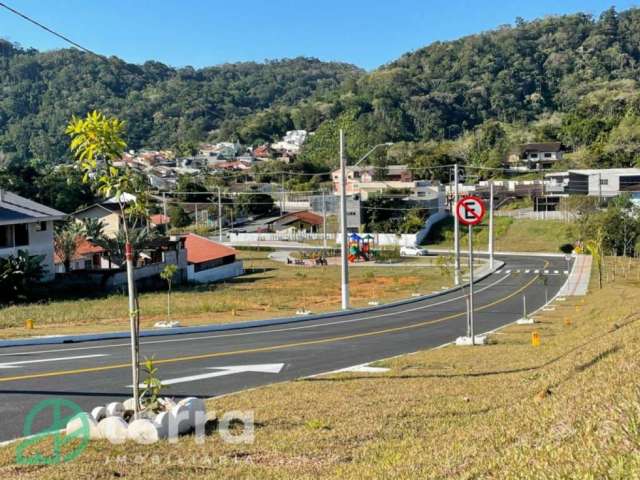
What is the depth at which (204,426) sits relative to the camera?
933 cm

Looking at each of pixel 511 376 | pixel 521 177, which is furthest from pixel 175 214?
pixel 511 376

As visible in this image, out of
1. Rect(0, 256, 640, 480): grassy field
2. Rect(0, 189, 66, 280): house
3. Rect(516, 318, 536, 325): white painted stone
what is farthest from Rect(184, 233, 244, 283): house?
Rect(0, 256, 640, 480): grassy field

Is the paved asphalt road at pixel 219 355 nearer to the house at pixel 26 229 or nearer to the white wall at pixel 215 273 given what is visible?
the house at pixel 26 229

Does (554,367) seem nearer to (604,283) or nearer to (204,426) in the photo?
(204,426)

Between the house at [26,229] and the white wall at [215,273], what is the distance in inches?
476

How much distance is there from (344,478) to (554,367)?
669cm

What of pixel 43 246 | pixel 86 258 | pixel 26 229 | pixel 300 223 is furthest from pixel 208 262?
pixel 300 223

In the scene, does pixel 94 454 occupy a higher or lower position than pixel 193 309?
higher

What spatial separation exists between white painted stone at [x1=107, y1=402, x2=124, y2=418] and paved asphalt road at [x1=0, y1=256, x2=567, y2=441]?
1.30 m

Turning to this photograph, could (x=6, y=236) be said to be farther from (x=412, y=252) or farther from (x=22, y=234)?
(x=412, y=252)

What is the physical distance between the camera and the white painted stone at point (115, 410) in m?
9.24

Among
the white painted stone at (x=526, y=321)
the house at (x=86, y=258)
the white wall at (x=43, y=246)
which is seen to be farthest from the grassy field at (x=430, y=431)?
the house at (x=86, y=258)

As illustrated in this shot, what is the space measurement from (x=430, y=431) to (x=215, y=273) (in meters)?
51.7

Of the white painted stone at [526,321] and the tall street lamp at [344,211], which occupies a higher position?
the tall street lamp at [344,211]
